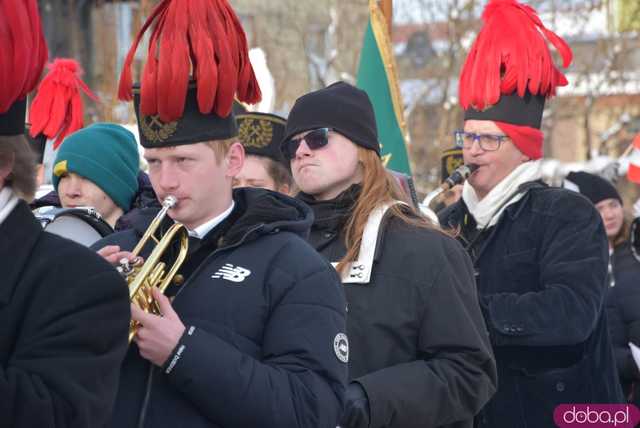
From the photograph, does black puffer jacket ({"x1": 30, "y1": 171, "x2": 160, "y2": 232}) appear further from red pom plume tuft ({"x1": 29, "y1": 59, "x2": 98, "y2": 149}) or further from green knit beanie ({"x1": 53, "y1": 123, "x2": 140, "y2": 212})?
red pom plume tuft ({"x1": 29, "y1": 59, "x2": 98, "y2": 149})

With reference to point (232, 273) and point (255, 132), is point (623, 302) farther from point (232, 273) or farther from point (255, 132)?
point (232, 273)

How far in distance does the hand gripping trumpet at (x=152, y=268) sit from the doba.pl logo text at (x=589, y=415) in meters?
2.59

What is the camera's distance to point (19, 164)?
2.69m

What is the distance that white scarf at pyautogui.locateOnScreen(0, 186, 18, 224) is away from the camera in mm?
2611

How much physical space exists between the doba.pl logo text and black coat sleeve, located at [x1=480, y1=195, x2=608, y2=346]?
0.33 meters

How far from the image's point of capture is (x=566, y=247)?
17.2 feet

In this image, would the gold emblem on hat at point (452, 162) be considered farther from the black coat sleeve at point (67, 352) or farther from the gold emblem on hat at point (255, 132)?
the black coat sleeve at point (67, 352)

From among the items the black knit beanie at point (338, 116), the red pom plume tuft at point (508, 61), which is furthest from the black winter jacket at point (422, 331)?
the red pom plume tuft at point (508, 61)

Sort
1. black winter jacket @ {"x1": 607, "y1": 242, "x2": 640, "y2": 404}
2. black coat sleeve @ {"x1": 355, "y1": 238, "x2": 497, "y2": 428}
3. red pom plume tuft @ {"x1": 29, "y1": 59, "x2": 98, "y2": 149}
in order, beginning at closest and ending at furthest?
black coat sleeve @ {"x1": 355, "y1": 238, "x2": 497, "y2": 428}
red pom plume tuft @ {"x1": 29, "y1": 59, "x2": 98, "y2": 149}
black winter jacket @ {"x1": 607, "y1": 242, "x2": 640, "y2": 404}

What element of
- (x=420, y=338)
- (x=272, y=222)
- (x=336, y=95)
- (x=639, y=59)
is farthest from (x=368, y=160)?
(x=639, y=59)

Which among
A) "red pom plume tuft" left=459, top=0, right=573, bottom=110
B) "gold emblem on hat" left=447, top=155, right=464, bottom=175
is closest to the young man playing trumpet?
"red pom plume tuft" left=459, top=0, right=573, bottom=110

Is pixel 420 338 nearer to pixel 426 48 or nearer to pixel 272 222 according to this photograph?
pixel 272 222

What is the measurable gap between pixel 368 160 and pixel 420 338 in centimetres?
69

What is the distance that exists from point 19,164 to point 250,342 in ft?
2.52
